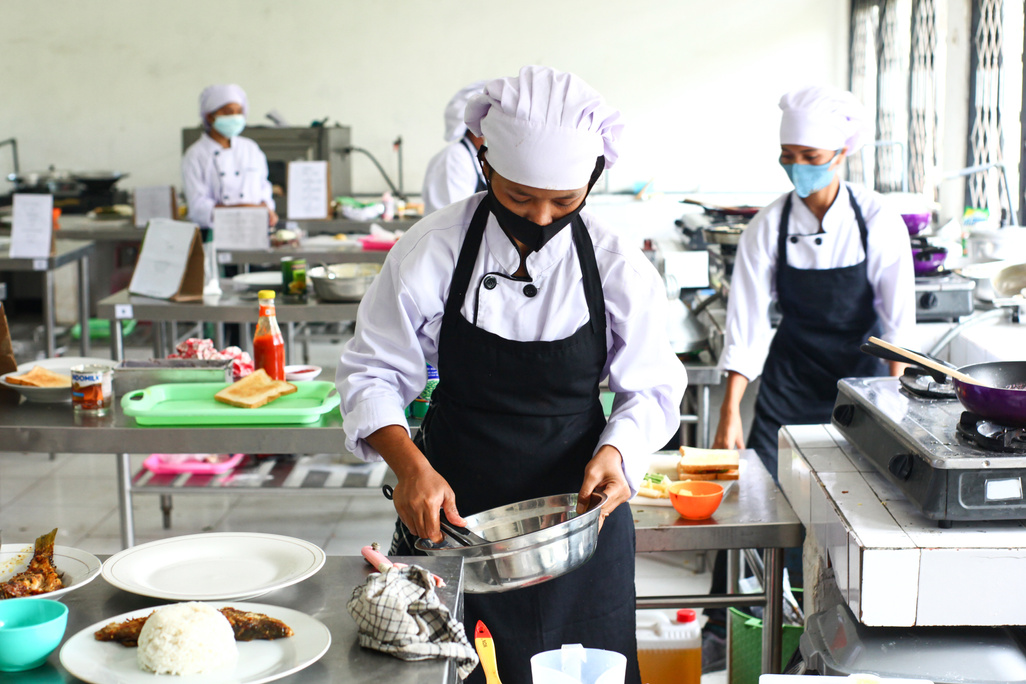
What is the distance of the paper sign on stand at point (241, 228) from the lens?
498 cm

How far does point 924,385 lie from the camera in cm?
185

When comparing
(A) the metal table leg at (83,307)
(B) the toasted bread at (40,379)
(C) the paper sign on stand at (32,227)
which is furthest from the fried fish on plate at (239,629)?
(A) the metal table leg at (83,307)

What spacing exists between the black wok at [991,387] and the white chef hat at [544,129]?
0.67m

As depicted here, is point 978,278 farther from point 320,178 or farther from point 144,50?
point 144,50

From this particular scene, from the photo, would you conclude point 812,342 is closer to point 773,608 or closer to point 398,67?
point 773,608

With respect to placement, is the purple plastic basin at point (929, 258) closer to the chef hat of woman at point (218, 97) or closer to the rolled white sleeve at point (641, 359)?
the rolled white sleeve at point (641, 359)

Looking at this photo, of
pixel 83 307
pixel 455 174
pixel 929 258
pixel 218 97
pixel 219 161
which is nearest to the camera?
pixel 929 258

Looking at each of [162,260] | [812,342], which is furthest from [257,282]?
[812,342]

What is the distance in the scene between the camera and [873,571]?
148 cm

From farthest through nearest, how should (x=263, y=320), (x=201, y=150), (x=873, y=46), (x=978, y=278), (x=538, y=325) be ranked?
(x=873, y=46)
(x=201, y=150)
(x=978, y=278)
(x=263, y=320)
(x=538, y=325)

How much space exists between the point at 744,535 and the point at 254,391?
1240 mm

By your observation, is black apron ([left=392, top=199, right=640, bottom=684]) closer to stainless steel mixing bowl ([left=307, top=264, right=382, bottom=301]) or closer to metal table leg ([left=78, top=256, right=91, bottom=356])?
stainless steel mixing bowl ([left=307, top=264, right=382, bottom=301])

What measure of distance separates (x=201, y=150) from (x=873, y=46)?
524 cm

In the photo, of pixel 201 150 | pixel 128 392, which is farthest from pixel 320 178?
pixel 128 392
